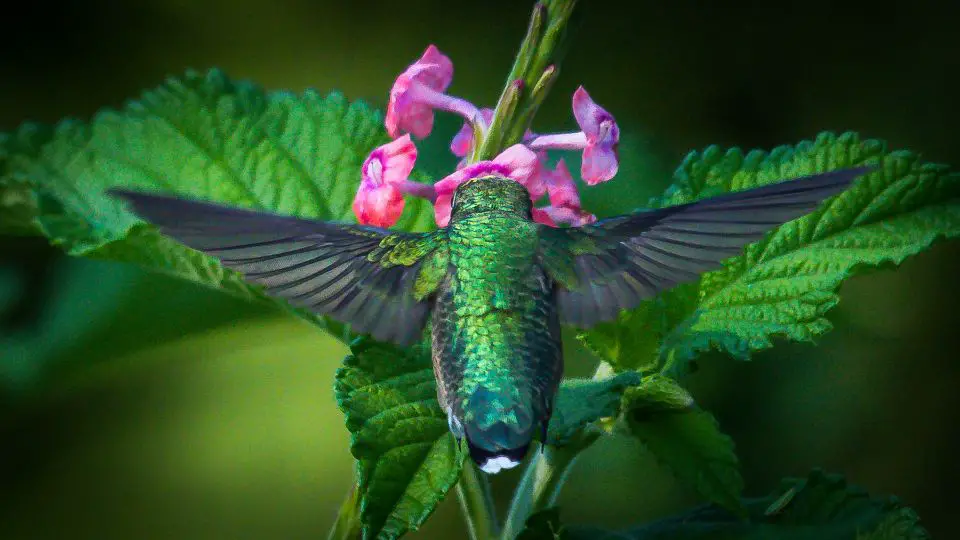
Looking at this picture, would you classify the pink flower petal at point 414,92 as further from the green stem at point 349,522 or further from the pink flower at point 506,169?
the green stem at point 349,522

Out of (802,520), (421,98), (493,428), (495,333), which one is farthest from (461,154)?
(802,520)

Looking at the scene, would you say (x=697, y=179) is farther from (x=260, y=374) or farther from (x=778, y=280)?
(x=260, y=374)

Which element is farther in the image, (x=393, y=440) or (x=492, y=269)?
(x=492, y=269)

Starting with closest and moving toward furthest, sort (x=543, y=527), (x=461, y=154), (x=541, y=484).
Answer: (x=543, y=527)
(x=541, y=484)
(x=461, y=154)

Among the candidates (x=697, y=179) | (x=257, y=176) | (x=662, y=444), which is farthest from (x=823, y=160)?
(x=257, y=176)

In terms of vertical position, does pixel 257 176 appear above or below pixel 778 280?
above

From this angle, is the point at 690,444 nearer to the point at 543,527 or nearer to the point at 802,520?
the point at 543,527
